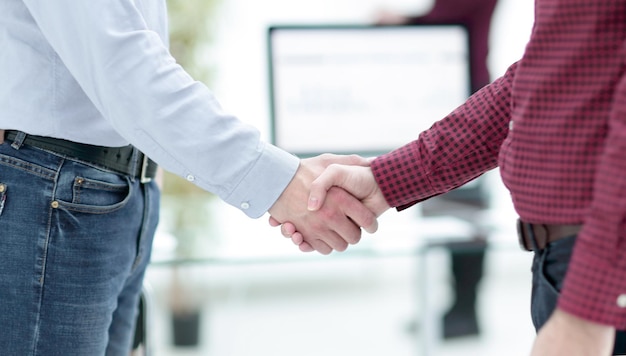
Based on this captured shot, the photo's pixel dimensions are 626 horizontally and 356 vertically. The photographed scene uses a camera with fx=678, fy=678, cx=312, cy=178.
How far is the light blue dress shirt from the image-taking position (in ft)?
3.27

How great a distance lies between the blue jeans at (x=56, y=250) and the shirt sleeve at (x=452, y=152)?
48cm

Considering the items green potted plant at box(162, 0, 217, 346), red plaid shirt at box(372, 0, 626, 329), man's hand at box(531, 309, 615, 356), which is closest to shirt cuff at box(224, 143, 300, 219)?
red plaid shirt at box(372, 0, 626, 329)

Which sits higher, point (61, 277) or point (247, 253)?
point (61, 277)

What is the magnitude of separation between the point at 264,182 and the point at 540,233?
0.49m

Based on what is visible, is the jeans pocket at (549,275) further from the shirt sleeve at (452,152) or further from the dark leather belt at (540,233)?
the shirt sleeve at (452,152)

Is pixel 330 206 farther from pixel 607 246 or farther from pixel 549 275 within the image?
pixel 607 246

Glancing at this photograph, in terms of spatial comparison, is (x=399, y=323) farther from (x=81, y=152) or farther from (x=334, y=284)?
(x=81, y=152)

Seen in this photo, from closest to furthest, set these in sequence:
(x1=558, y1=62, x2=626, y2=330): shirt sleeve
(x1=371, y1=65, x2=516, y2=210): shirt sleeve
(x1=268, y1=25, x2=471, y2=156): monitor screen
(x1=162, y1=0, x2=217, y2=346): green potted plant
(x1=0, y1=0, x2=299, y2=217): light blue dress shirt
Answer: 1. (x1=558, y1=62, x2=626, y2=330): shirt sleeve
2. (x1=0, y1=0, x2=299, y2=217): light blue dress shirt
3. (x1=371, y1=65, x2=516, y2=210): shirt sleeve
4. (x1=268, y1=25, x2=471, y2=156): monitor screen
5. (x1=162, y1=0, x2=217, y2=346): green potted plant

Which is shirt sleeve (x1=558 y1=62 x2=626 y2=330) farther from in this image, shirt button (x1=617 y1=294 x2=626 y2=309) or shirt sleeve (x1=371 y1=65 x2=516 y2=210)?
shirt sleeve (x1=371 y1=65 x2=516 y2=210)

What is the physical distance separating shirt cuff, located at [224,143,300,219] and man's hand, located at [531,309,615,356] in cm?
55

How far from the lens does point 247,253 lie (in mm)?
1891

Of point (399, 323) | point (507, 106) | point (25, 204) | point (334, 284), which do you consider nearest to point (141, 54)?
point (25, 204)

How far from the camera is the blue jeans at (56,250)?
1008mm

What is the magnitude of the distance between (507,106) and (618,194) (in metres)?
0.41
